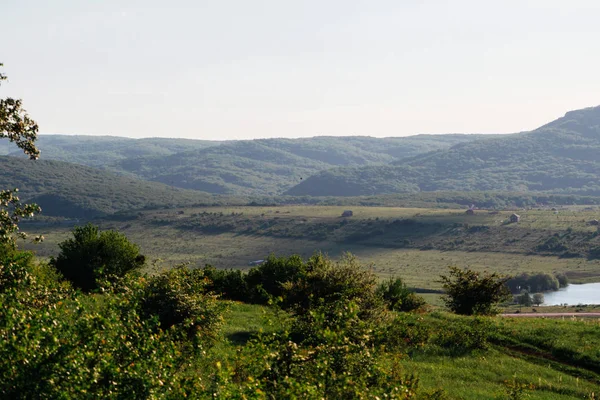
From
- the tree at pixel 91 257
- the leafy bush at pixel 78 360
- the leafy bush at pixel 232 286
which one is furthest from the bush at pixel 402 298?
the leafy bush at pixel 78 360

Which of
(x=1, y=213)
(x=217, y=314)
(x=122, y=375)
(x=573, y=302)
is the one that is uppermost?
(x=1, y=213)

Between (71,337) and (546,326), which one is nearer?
(71,337)

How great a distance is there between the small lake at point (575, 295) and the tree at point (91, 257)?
378 ft

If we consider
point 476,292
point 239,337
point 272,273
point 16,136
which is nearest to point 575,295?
point 272,273

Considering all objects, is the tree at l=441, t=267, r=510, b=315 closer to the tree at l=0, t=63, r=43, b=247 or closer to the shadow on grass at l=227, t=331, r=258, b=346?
the shadow on grass at l=227, t=331, r=258, b=346

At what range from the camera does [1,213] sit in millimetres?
24078

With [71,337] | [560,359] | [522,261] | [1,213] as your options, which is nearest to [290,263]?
[560,359]

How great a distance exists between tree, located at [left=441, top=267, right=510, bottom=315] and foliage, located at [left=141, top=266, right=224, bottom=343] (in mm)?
18957

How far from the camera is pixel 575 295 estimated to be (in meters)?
154

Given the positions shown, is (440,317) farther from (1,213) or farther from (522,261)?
(522,261)

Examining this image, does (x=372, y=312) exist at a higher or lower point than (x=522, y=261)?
higher

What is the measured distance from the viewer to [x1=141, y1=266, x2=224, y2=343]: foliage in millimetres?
26797

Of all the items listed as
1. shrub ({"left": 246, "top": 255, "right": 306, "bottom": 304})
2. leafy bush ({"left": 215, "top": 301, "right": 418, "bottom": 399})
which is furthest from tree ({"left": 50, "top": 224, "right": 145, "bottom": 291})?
leafy bush ({"left": 215, "top": 301, "right": 418, "bottom": 399})

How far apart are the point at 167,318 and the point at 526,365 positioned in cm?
1573
